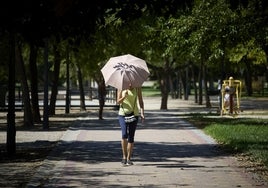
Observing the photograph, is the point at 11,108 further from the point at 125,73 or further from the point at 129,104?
the point at 129,104

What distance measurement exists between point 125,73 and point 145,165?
1875mm

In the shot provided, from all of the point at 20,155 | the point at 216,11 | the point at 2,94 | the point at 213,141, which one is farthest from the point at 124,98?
the point at 2,94

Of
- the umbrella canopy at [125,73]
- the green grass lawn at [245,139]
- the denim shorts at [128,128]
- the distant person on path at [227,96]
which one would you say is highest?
the umbrella canopy at [125,73]

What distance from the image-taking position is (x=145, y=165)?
11773 mm

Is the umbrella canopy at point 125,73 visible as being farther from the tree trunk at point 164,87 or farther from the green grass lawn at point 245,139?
the tree trunk at point 164,87

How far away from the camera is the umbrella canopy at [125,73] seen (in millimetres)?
12117

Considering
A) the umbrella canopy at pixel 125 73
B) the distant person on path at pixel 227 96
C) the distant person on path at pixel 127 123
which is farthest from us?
the distant person on path at pixel 227 96

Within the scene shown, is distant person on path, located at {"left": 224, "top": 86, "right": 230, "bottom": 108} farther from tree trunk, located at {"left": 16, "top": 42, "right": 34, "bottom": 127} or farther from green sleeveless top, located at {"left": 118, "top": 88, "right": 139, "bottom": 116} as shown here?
green sleeveless top, located at {"left": 118, "top": 88, "right": 139, "bottom": 116}

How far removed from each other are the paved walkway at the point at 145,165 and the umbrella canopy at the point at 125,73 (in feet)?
5.20

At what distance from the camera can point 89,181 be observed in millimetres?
9898

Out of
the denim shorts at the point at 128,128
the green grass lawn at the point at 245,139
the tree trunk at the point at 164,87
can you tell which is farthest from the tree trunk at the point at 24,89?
the tree trunk at the point at 164,87

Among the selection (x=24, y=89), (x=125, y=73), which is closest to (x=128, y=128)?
(x=125, y=73)

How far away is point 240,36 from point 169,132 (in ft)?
13.0

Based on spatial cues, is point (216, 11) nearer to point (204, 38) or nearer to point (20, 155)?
point (204, 38)
